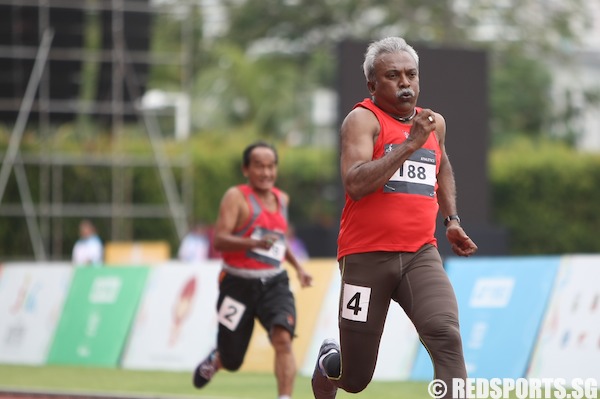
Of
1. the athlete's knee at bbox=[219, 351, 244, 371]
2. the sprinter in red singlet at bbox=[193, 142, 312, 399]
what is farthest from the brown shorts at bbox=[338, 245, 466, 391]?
the athlete's knee at bbox=[219, 351, 244, 371]

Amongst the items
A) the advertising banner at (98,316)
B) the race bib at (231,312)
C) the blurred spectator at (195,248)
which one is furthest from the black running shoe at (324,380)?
the blurred spectator at (195,248)

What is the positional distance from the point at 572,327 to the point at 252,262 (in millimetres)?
3019

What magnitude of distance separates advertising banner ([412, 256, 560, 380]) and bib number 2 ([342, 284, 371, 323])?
5.49 meters

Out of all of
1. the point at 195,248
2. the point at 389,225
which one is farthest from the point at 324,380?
the point at 195,248

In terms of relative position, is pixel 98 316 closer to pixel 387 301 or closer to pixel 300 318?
pixel 300 318

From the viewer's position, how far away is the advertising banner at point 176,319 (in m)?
17.2

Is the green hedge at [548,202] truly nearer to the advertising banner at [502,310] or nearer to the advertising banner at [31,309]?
the advertising banner at [31,309]

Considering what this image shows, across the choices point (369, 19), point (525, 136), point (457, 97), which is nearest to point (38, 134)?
point (457, 97)

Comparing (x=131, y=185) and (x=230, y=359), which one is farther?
(x=131, y=185)

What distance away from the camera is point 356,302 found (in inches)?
321

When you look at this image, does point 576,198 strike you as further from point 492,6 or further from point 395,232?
point 395,232

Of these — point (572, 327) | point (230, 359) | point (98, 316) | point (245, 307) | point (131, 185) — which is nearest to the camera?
point (245, 307)

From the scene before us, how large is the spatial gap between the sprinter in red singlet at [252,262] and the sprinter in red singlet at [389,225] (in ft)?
11.7

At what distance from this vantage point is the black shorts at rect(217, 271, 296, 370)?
1192 cm
